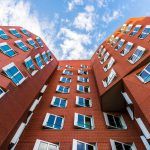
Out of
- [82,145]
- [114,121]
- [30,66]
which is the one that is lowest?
[82,145]

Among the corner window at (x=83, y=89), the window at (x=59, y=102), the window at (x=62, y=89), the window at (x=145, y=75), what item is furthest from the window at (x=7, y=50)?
the window at (x=145, y=75)

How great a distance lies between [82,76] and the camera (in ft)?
99.1

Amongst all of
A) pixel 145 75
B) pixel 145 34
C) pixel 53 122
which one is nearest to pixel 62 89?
pixel 53 122

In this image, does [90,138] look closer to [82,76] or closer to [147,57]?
[147,57]

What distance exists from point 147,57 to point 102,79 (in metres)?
6.53

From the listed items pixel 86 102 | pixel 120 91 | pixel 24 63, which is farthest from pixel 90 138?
pixel 24 63

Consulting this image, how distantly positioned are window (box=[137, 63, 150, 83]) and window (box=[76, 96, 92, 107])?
267 inches

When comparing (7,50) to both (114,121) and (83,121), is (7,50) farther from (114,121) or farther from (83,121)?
(114,121)

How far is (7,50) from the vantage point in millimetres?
20516

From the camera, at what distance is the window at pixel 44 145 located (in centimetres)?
1391

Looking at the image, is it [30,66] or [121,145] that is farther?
[30,66]

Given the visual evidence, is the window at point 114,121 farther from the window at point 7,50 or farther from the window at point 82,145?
the window at point 7,50

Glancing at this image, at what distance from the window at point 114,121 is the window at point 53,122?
3.99 metres

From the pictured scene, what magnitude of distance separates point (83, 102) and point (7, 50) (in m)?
9.46
